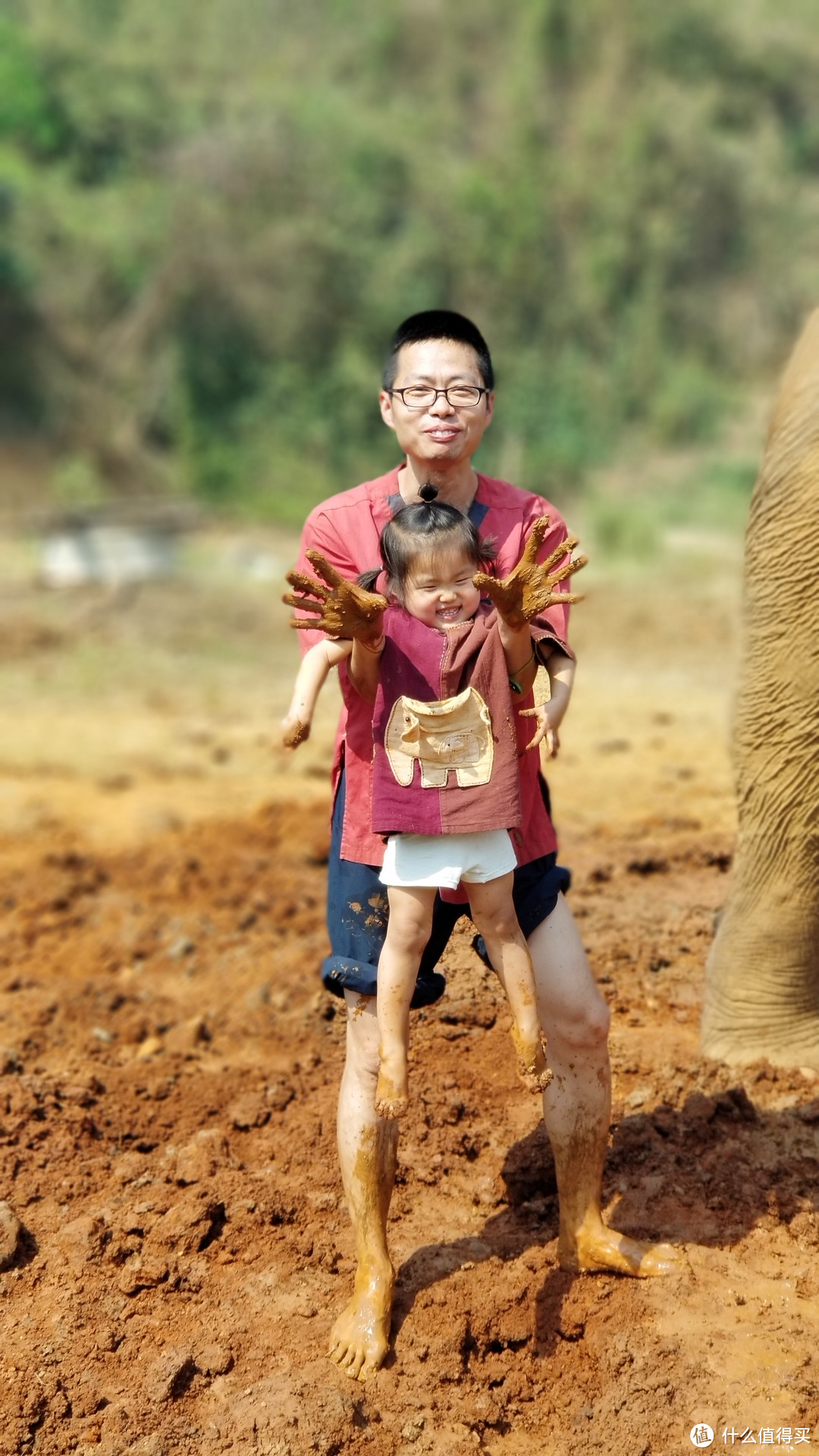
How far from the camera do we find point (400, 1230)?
3596 millimetres

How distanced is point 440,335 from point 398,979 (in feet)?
4.23

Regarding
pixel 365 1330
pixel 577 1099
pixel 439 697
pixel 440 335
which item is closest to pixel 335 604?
pixel 439 697

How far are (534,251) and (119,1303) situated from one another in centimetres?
2210

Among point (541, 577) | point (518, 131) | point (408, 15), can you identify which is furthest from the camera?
point (408, 15)

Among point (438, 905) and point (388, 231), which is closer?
point (438, 905)

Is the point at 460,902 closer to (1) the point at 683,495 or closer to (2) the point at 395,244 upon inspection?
(1) the point at 683,495

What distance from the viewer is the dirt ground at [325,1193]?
3.07 m

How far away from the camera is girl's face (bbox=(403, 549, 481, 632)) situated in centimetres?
279

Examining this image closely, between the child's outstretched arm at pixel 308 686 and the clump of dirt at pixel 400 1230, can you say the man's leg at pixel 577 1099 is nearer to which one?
the clump of dirt at pixel 400 1230

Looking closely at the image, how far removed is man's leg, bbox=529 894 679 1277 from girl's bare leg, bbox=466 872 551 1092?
0.41ft

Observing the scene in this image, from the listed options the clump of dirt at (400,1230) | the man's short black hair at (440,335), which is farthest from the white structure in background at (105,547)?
the man's short black hair at (440,335)

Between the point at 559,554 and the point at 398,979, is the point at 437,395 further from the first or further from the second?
the point at 398,979

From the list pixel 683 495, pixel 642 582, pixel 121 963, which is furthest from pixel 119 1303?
pixel 683 495

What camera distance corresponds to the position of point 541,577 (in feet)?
8.95
